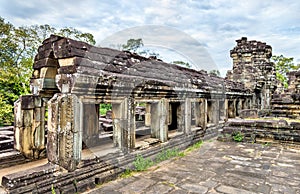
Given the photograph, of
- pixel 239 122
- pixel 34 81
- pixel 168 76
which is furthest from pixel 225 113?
pixel 34 81

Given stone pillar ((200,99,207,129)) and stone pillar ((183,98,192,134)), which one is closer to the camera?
stone pillar ((183,98,192,134))

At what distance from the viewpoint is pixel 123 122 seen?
444cm

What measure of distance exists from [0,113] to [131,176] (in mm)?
10368

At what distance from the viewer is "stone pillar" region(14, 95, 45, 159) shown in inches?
182

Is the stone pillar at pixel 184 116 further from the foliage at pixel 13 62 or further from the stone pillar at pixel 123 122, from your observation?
the foliage at pixel 13 62

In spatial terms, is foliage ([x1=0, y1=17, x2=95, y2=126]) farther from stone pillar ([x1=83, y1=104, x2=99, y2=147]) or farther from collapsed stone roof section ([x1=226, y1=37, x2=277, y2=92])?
collapsed stone roof section ([x1=226, y1=37, x2=277, y2=92])

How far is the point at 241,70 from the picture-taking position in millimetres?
14336

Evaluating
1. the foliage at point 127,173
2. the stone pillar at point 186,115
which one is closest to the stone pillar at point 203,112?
the stone pillar at point 186,115

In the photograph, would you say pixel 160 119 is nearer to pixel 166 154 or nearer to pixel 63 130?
pixel 166 154

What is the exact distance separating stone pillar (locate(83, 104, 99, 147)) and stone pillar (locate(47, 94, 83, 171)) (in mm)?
2027

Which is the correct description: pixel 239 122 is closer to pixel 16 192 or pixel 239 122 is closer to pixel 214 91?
pixel 214 91

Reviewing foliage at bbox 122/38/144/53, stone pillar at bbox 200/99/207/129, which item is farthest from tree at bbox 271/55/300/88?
stone pillar at bbox 200/99/207/129

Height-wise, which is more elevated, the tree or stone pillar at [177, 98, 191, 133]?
the tree

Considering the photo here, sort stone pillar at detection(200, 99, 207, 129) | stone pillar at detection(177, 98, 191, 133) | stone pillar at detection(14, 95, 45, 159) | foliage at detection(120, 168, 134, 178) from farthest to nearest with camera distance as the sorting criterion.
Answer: stone pillar at detection(200, 99, 207, 129) → stone pillar at detection(177, 98, 191, 133) → stone pillar at detection(14, 95, 45, 159) → foliage at detection(120, 168, 134, 178)
